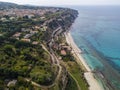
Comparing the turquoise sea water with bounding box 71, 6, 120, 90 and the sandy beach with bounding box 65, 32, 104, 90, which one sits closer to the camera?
the sandy beach with bounding box 65, 32, 104, 90

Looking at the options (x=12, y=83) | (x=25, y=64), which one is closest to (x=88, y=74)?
(x=25, y=64)

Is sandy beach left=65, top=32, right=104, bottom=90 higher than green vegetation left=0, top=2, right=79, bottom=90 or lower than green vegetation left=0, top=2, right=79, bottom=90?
lower

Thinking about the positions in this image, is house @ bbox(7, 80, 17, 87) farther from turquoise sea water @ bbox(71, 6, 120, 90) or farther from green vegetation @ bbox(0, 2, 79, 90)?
turquoise sea water @ bbox(71, 6, 120, 90)

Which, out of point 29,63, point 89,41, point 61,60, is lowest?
point 89,41

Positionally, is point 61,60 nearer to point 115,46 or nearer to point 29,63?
point 29,63

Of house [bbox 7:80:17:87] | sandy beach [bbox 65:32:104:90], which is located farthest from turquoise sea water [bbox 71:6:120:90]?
house [bbox 7:80:17:87]

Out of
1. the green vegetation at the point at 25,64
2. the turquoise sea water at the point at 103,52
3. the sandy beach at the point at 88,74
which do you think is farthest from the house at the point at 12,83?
the turquoise sea water at the point at 103,52

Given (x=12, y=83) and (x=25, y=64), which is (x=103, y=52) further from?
(x=12, y=83)

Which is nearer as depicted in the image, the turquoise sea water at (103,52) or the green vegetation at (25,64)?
the green vegetation at (25,64)

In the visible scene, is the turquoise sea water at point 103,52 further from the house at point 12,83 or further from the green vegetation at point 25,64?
the house at point 12,83

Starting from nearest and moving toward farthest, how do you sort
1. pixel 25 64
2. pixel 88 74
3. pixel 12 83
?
pixel 12 83 < pixel 25 64 < pixel 88 74

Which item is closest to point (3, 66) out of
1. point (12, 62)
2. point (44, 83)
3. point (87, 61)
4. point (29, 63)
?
point (12, 62)
